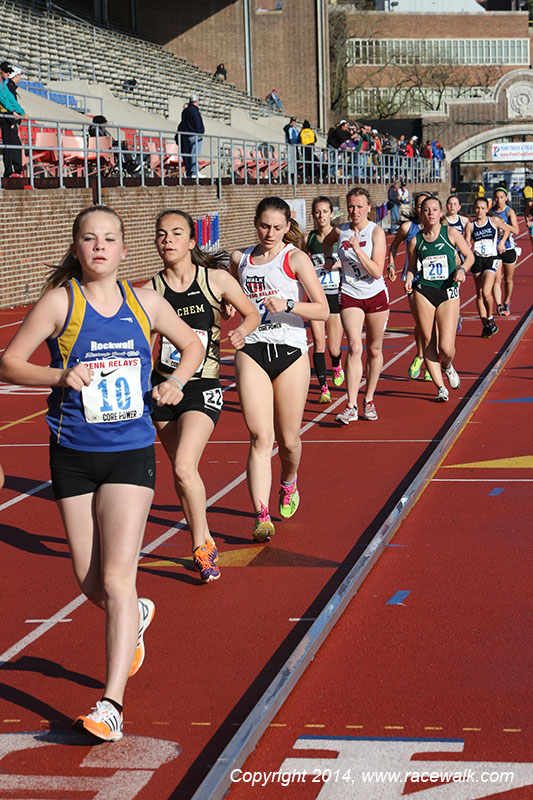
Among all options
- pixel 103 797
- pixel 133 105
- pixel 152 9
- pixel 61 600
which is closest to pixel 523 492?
pixel 61 600

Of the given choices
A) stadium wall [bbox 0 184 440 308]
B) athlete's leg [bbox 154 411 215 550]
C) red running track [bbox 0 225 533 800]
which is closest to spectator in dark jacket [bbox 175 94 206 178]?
stadium wall [bbox 0 184 440 308]

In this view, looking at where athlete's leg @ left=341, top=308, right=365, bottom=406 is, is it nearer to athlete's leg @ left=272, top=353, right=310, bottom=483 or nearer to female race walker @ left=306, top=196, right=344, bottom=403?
female race walker @ left=306, top=196, right=344, bottom=403

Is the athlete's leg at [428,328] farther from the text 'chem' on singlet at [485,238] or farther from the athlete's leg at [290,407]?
the text 'chem' on singlet at [485,238]

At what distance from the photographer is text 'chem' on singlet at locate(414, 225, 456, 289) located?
1299 centimetres

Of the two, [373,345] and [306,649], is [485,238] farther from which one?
[306,649]

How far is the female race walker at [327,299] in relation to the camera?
1315 centimetres

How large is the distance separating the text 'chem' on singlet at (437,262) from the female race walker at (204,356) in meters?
6.22

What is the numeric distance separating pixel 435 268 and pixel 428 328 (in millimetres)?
650

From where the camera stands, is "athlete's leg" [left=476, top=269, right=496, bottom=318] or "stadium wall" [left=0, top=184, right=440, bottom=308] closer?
"athlete's leg" [left=476, top=269, right=496, bottom=318]

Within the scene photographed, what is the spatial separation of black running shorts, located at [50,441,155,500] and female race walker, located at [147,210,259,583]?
74.1 inches

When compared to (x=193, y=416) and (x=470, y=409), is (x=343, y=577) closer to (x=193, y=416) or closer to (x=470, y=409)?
(x=193, y=416)

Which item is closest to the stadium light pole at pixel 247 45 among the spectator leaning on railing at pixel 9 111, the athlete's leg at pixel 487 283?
the spectator leaning on railing at pixel 9 111

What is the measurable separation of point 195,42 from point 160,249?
59247mm

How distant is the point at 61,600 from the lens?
667 centimetres
